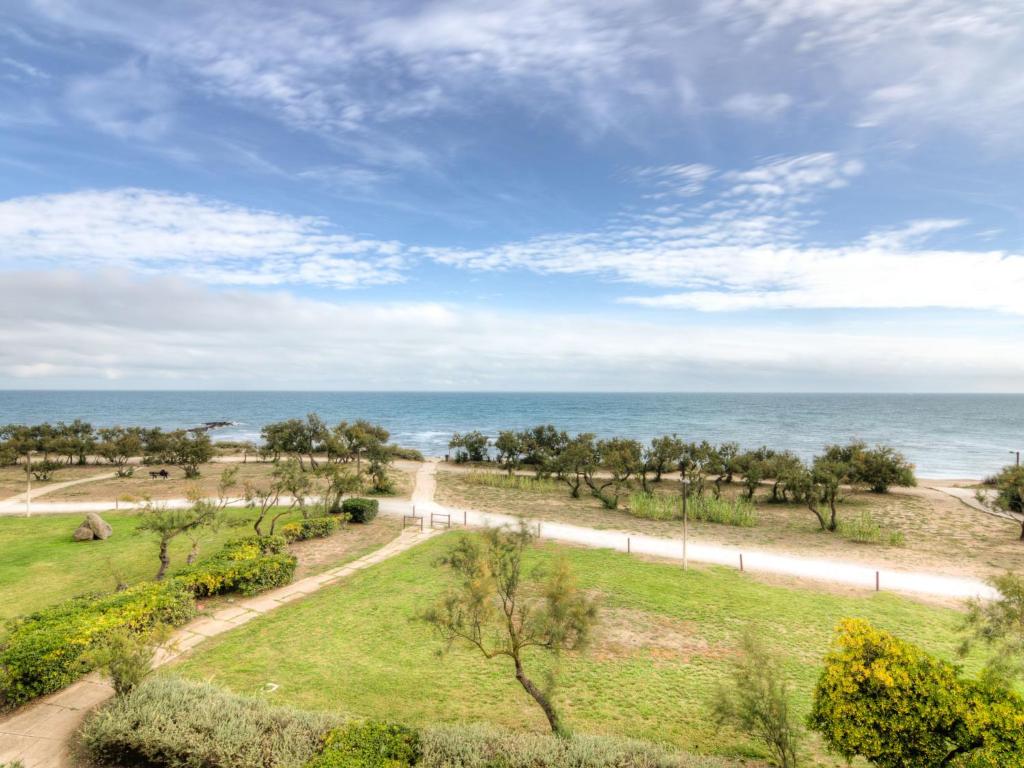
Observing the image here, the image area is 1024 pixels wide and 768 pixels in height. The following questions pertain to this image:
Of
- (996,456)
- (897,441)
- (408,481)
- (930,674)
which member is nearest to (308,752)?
(930,674)

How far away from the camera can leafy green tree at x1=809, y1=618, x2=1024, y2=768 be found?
23.0ft

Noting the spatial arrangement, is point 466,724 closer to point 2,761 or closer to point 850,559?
point 2,761

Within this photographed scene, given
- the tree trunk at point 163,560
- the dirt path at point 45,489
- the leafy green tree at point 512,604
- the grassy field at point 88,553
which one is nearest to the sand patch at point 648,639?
the leafy green tree at point 512,604

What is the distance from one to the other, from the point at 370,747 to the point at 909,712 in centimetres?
850

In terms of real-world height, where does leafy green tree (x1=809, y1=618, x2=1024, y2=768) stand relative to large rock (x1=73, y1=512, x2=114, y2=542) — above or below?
above

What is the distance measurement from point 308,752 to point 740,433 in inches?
3552

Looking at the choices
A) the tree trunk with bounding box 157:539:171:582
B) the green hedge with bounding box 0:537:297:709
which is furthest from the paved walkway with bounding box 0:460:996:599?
the tree trunk with bounding box 157:539:171:582

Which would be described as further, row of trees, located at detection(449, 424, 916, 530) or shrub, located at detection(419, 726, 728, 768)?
row of trees, located at detection(449, 424, 916, 530)

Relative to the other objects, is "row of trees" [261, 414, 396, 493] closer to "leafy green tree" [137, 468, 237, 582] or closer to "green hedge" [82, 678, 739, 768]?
"leafy green tree" [137, 468, 237, 582]

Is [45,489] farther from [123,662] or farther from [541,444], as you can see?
[541,444]

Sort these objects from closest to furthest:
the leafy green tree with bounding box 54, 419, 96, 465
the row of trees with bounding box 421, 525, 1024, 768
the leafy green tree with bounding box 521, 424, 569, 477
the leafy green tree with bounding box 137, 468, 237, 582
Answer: the row of trees with bounding box 421, 525, 1024, 768 < the leafy green tree with bounding box 137, 468, 237, 582 < the leafy green tree with bounding box 521, 424, 569, 477 < the leafy green tree with bounding box 54, 419, 96, 465

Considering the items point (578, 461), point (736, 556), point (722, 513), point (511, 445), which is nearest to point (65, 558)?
point (578, 461)

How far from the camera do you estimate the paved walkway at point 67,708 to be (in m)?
8.92

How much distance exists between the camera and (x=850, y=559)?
2186cm
